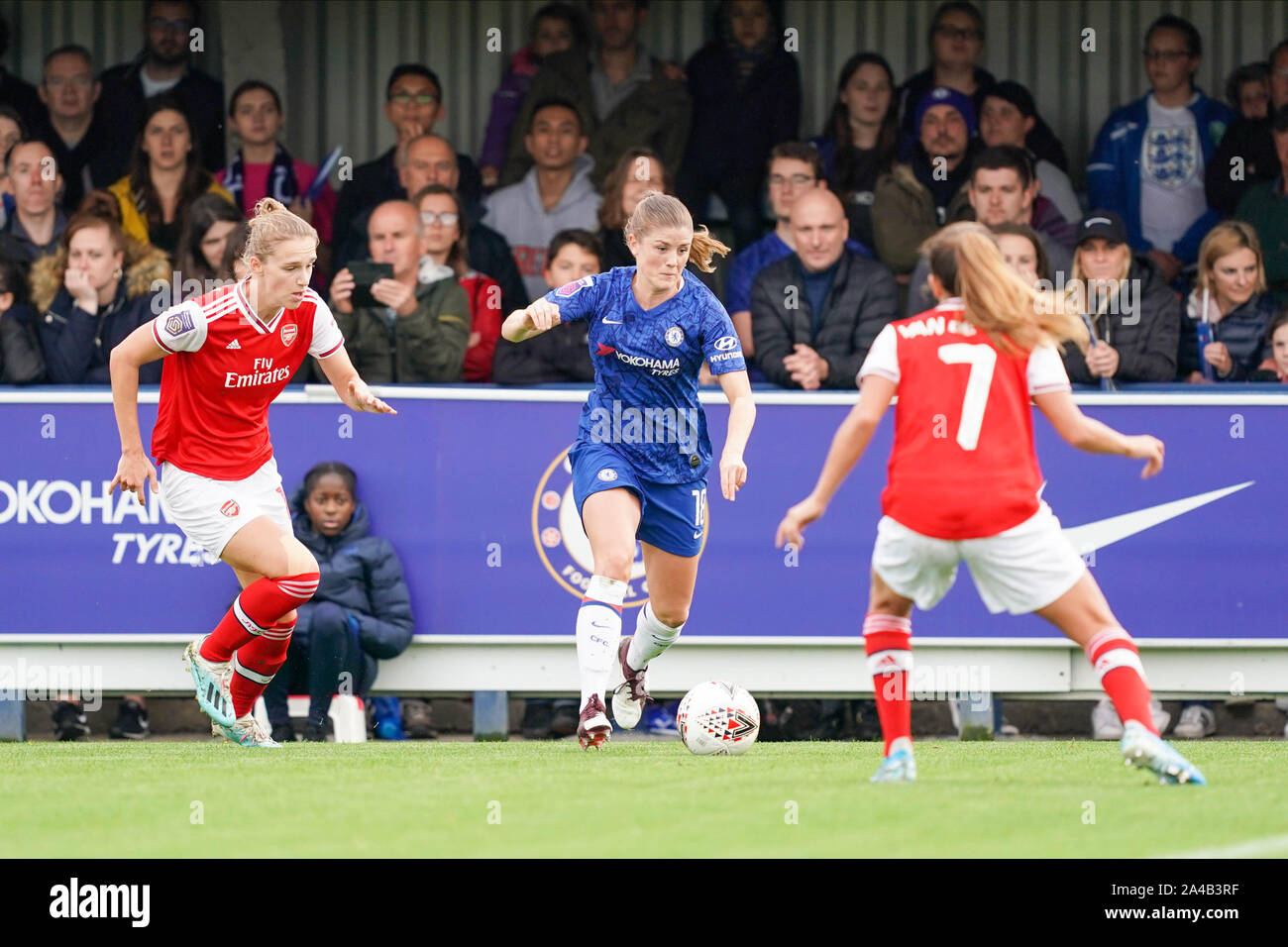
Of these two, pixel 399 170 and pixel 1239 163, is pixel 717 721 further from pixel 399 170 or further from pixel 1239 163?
pixel 1239 163

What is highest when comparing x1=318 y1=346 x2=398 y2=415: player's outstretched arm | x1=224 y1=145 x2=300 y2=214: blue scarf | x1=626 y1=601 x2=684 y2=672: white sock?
x1=224 y1=145 x2=300 y2=214: blue scarf

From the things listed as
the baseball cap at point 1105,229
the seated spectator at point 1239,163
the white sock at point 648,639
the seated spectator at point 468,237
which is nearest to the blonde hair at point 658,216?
the white sock at point 648,639

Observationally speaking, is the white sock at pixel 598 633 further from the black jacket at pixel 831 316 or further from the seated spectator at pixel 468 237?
→ the seated spectator at pixel 468 237

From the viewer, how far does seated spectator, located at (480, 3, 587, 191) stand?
12.5 meters

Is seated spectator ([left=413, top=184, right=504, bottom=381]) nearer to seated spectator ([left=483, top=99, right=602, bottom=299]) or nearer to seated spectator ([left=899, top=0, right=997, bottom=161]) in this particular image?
seated spectator ([left=483, top=99, right=602, bottom=299])

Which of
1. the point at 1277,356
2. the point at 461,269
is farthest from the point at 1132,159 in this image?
the point at 461,269

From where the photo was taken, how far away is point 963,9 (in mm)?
12156

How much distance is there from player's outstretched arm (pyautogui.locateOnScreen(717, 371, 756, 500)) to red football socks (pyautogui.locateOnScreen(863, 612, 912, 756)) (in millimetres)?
1168

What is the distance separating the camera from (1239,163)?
38.1 ft

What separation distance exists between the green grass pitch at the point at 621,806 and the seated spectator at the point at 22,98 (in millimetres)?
6192

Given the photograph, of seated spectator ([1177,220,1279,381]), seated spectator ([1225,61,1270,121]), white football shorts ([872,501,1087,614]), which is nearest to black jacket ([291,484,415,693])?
white football shorts ([872,501,1087,614])

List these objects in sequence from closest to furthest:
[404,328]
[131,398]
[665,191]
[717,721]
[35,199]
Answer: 1. [131,398]
2. [717,721]
3. [404,328]
4. [665,191]
5. [35,199]

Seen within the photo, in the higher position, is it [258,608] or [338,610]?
[258,608]

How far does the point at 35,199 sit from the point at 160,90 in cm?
148
